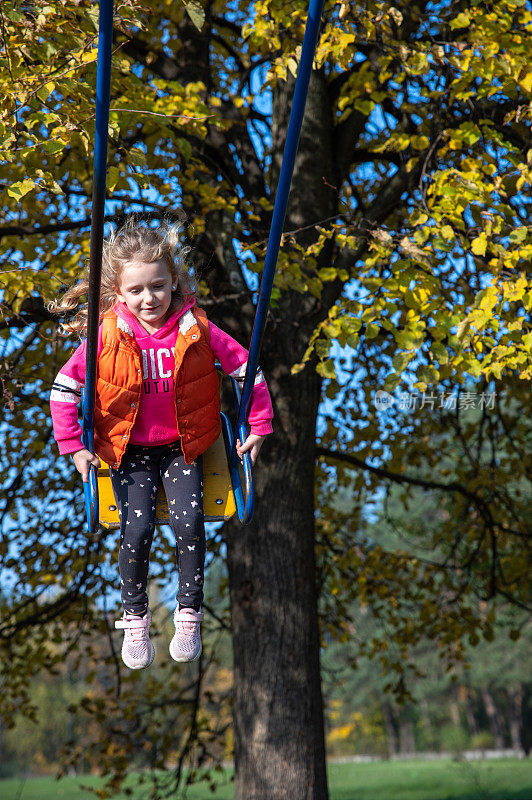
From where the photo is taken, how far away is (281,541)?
556cm

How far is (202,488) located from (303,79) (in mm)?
1468

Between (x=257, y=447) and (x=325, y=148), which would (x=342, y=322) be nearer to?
(x=257, y=447)

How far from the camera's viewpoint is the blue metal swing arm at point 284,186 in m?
1.87

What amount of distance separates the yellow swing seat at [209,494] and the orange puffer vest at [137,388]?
0.38 ft

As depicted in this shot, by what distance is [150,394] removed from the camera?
288 centimetres

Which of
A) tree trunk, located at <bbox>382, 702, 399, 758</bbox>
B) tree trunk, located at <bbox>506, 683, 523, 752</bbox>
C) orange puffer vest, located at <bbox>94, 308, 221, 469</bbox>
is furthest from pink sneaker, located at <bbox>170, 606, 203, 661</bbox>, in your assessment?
tree trunk, located at <bbox>382, 702, 399, 758</bbox>

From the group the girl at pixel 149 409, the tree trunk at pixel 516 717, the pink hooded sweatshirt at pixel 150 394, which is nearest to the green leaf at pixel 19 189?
the girl at pixel 149 409

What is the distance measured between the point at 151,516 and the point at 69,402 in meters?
0.48

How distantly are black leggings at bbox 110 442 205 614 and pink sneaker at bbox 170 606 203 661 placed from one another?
0.12 ft

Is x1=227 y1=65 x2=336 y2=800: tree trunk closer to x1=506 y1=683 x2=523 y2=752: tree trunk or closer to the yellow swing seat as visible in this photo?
the yellow swing seat

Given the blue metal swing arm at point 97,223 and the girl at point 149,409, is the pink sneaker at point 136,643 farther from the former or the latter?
the blue metal swing arm at point 97,223

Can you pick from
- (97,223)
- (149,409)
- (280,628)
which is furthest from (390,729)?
(97,223)

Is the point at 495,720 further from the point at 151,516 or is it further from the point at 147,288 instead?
the point at 147,288

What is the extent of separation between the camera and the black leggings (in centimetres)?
281
